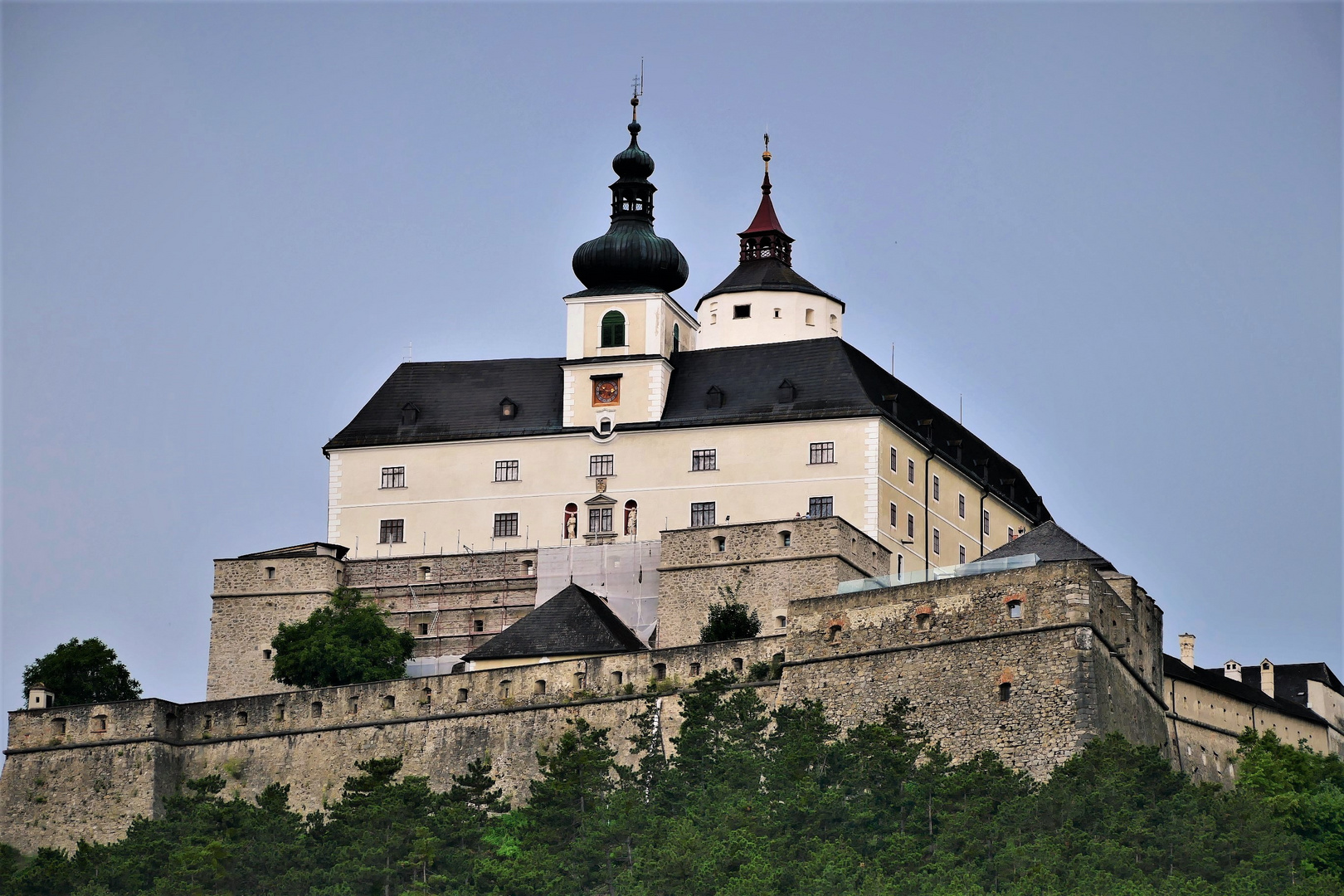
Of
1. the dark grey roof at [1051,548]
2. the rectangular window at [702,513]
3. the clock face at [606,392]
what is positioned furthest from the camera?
the clock face at [606,392]

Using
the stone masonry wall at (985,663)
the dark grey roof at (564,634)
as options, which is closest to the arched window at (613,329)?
the dark grey roof at (564,634)

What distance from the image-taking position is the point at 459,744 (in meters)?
66.9

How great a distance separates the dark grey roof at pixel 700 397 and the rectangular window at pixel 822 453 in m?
0.76

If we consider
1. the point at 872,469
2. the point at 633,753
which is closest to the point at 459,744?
the point at 633,753

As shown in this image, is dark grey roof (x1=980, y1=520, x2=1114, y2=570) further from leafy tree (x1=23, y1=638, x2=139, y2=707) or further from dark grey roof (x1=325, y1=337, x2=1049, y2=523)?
leafy tree (x1=23, y1=638, x2=139, y2=707)

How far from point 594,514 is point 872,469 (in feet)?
24.6

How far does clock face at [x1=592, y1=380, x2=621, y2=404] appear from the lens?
78.9 metres

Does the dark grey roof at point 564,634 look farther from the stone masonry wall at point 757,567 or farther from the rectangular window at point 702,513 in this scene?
the rectangular window at point 702,513

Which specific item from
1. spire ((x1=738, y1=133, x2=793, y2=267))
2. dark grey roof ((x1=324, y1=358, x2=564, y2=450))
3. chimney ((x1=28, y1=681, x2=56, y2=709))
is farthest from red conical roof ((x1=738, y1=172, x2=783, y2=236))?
chimney ((x1=28, y1=681, x2=56, y2=709))

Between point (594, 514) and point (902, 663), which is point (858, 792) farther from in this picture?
point (594, 514)

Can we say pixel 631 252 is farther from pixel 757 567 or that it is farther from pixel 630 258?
pixel 757 567

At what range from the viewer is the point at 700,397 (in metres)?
78.8

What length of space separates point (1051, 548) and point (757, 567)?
27.5 ft

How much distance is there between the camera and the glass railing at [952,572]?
2435 inches
